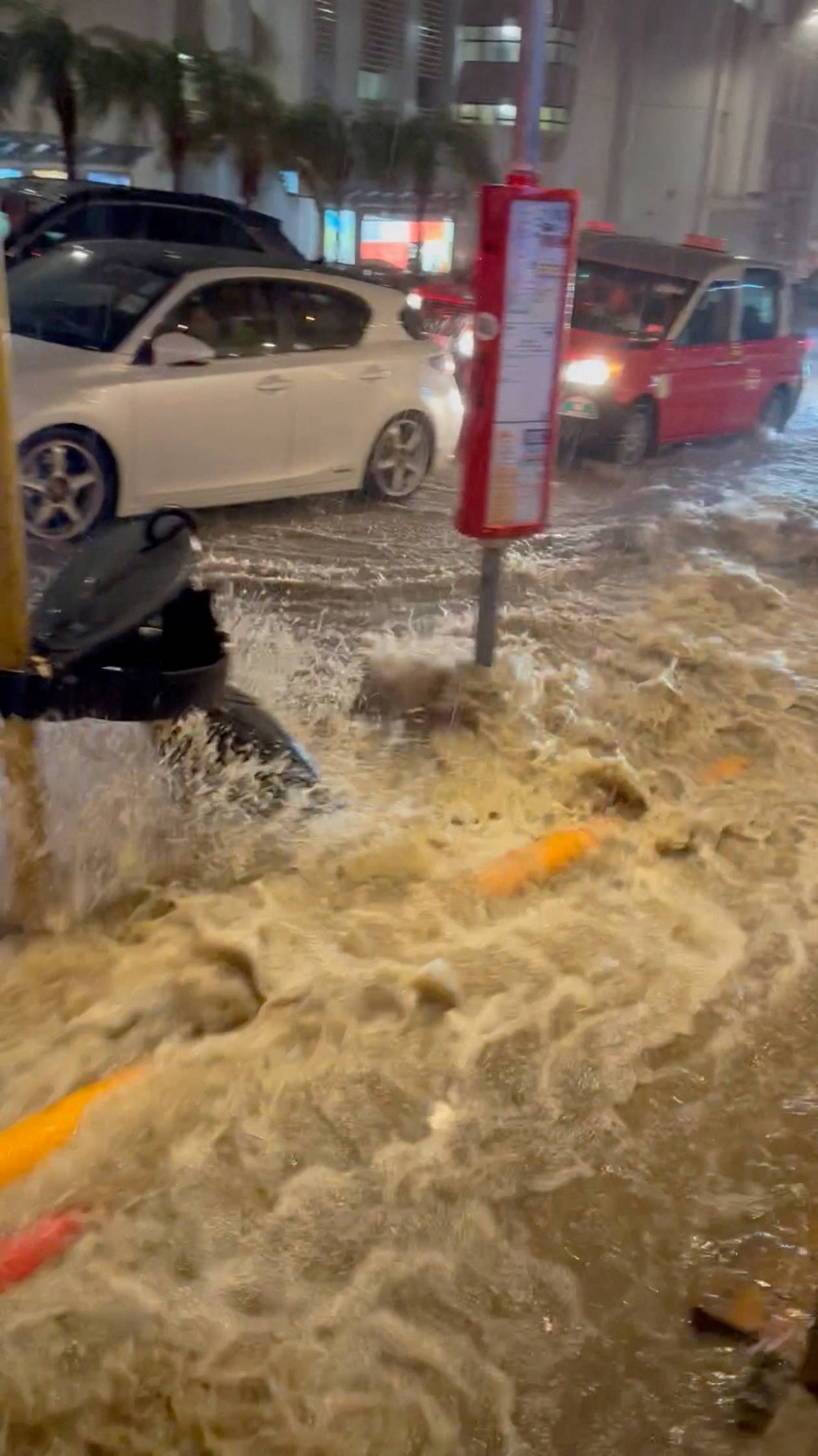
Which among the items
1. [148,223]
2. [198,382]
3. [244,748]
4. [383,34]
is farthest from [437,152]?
[244,748]

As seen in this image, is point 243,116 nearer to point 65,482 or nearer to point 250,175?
point 250,175

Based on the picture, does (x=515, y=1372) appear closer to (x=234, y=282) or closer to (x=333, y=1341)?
(x=333, y=1341)

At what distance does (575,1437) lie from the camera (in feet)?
8.53

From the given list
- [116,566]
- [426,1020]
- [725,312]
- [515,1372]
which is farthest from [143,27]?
[515,1372]

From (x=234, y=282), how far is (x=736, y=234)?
102 ft

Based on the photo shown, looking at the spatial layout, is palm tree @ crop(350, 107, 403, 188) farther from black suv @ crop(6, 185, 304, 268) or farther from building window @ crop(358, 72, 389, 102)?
black suv @ crop(6, 185, 304, 268)

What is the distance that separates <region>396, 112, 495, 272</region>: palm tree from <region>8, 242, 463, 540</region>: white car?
15416 mm

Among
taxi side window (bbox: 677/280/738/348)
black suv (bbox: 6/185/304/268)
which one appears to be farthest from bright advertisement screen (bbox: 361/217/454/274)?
taxi side window (bbox: 677/280/738/348)

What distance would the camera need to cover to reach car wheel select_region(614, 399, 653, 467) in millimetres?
10953

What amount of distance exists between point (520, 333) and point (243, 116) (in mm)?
17154

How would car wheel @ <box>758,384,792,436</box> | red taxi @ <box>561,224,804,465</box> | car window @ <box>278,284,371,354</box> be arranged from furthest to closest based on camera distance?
1. car wheel @ <box>758,384,792,436</box>
2. red taxi @ <box>561,224,804,465</box>
3. car window @ <box>278,284,371,354</box>

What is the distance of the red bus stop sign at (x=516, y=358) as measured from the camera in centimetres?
493

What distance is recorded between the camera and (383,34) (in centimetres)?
2448

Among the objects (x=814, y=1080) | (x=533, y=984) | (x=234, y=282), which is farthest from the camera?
(x=234, y=282)
